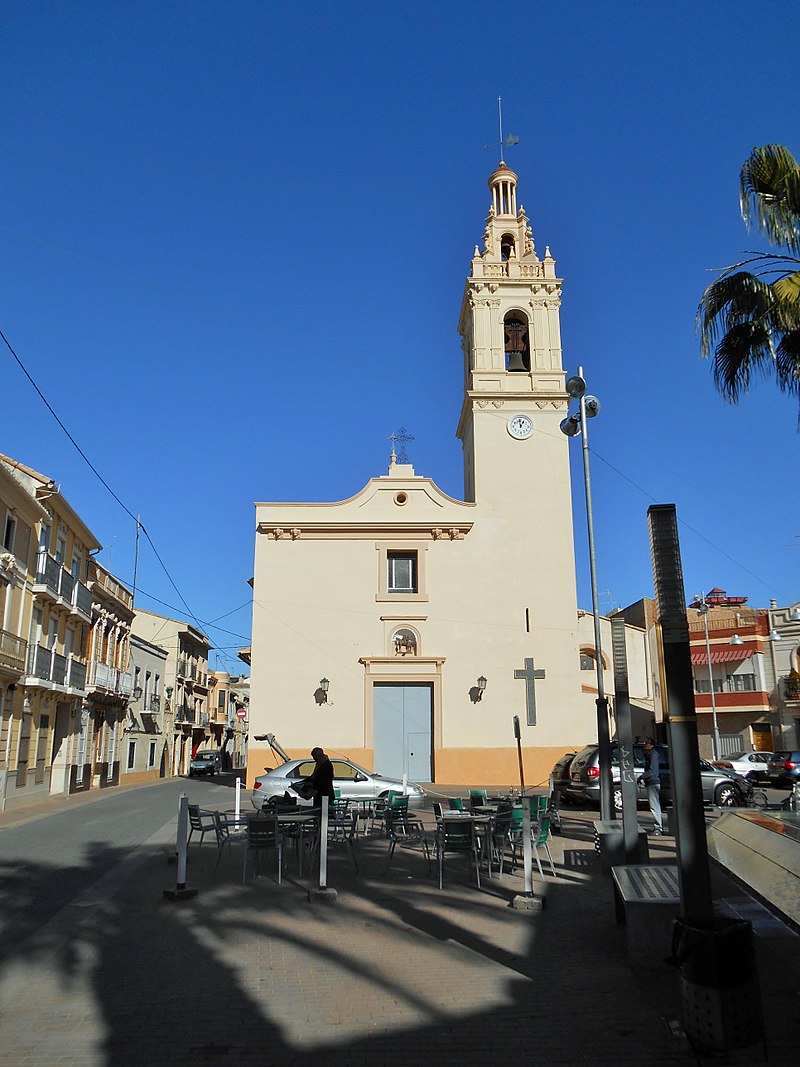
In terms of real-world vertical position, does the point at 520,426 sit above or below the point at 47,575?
above

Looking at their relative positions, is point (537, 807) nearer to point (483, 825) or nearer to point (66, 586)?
point (483, 825)

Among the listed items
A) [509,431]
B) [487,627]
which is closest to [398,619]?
[487,627]

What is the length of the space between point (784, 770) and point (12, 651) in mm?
27847

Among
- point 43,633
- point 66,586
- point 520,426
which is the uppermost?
point 520,426

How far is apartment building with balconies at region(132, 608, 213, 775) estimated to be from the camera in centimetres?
5203

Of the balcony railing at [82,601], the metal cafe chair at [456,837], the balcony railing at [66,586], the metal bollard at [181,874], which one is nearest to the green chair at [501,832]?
the metal cafe chair at [456,837]

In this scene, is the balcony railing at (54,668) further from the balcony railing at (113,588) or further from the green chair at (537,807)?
the green chair at (537,807)

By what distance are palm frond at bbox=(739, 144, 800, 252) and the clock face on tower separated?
724 inches

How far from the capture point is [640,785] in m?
19.1

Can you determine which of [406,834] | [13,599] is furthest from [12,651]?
[406,834]

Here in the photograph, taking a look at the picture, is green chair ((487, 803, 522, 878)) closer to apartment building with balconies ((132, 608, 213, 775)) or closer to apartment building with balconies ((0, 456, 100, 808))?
Result: apartment building with balconies ((0, 456, 100, 808))

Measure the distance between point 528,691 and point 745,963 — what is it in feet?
75.4

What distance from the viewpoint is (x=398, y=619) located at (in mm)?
28219

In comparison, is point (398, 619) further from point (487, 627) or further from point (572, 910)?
point (572, 910)
